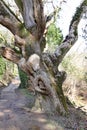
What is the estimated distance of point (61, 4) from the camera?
636 inches

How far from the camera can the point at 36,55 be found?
11.1 m

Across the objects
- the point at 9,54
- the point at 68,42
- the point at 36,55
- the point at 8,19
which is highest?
the point at 8,19

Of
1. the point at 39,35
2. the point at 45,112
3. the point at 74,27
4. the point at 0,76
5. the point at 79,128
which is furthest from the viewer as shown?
the point at 0,76

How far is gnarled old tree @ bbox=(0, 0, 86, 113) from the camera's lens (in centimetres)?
1081

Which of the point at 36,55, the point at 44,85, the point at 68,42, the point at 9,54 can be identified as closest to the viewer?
the point at 44,85

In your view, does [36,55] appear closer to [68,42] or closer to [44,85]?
[44,85]

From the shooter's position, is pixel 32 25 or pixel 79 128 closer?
pixel 79 128

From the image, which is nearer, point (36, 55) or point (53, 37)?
point (36, 55)

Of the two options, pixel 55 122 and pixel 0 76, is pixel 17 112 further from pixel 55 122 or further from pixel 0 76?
pixel 0 76

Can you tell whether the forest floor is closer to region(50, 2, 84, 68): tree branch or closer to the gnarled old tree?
the gnarled old tree

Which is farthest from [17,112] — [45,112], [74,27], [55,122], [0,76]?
[0,76]

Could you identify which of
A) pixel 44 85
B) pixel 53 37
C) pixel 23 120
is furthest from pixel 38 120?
pixel 53 37

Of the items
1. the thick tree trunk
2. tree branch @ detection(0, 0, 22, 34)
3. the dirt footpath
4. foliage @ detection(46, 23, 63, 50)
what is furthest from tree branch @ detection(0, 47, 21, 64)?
foliage @ detection(46, 23, 63, 50)

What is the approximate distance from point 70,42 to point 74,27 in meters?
0.87
